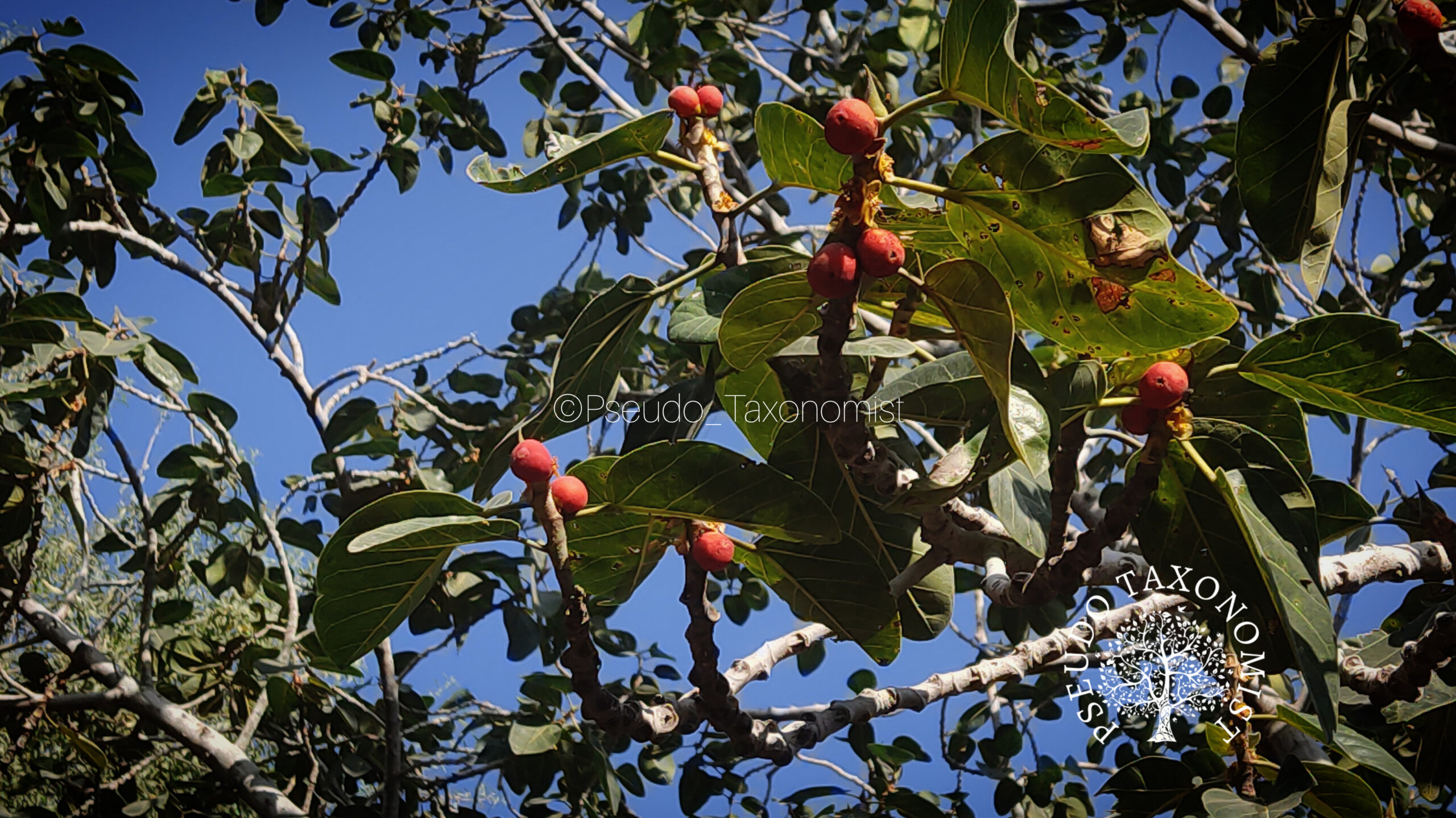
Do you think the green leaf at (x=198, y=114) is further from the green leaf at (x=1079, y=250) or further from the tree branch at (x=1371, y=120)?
the tree branch at (x=1371, y=120)

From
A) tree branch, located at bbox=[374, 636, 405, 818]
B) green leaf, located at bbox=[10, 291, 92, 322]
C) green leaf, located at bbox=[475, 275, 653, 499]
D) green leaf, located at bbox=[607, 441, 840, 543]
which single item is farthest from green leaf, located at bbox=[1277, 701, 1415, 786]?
green leaf, located at bbox=[10, 291, 92, 322]

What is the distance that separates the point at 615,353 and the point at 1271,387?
2.77 feet

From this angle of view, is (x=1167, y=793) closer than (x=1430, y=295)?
Yes

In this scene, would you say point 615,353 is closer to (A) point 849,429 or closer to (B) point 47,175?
(A) point 849,429

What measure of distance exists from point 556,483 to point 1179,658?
1.07m

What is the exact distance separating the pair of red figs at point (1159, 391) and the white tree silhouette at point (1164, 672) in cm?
48

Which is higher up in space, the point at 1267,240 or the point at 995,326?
the point at 1267,240

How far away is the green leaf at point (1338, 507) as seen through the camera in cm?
142

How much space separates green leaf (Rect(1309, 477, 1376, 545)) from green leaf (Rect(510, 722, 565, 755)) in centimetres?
148

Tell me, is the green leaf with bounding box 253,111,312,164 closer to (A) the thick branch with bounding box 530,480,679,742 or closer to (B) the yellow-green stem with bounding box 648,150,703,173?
(B) the yellow-green stem with bounding box 648,150,703,173

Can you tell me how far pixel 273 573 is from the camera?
2.78 meters

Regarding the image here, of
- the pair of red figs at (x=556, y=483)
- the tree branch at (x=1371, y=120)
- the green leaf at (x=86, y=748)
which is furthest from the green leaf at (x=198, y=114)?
the tree branch at (x=1371, y=120)

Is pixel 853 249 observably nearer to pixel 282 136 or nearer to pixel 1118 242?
pixel 1118 242

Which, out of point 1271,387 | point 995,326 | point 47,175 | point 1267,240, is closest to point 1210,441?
point 1271,387
